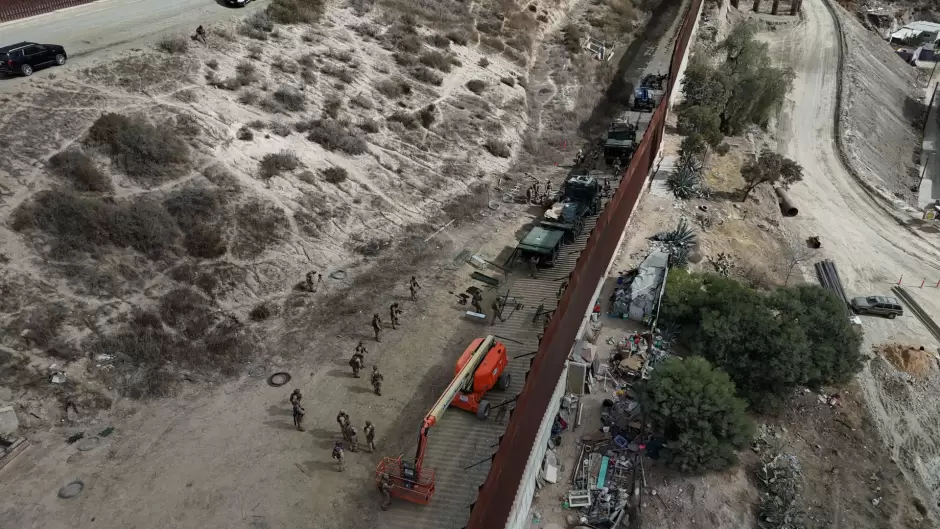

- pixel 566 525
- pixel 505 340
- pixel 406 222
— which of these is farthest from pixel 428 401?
pixel 406 222

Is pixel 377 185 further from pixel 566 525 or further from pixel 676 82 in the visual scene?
pixel 676 82

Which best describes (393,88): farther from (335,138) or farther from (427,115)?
(335,138)

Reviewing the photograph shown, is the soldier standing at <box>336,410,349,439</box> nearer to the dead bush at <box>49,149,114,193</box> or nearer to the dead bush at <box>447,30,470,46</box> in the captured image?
the dead bush at <box>49,149,114,193</box>

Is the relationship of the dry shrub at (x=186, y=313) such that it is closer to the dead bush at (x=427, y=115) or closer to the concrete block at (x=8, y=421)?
the concrete block at (x=8, y=421)

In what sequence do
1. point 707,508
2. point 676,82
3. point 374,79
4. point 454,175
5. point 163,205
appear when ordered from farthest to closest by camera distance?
point 676,82 → point 374,79 → point 454,175 → point 163,205 → point 707,508

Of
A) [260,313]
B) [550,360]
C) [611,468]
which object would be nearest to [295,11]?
[260,313]

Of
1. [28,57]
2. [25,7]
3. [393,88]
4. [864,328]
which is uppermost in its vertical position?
[25,7]
